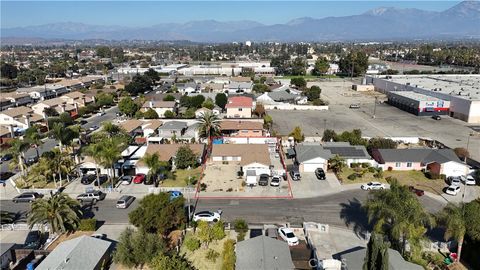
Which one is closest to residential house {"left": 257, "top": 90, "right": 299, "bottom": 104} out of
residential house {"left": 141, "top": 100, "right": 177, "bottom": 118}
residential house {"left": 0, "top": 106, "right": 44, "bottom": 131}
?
residential house {"left": 141, "top": 100, "right": 177, "bottom": 118}

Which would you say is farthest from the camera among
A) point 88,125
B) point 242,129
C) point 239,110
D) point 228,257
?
point 239,110

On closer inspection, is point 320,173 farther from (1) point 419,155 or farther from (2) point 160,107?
(2) point 160,107

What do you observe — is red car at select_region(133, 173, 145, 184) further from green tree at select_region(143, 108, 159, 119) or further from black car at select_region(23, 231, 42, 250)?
green tree at select_region(143, 108, 159, 119)

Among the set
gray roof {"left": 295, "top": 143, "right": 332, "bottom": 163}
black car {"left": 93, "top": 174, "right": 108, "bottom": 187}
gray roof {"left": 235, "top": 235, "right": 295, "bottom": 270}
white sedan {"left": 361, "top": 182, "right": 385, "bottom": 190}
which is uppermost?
gray roof {"left": 295, "top": 143, "right": 332, "bottom": 163}

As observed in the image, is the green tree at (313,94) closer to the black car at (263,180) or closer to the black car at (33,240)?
the black car at (263,180)

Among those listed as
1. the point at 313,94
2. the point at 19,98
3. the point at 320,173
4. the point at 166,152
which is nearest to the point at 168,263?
the point at 320,173

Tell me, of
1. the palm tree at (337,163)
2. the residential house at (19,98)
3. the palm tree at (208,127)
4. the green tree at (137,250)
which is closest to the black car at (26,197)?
the green tree at (137,250)

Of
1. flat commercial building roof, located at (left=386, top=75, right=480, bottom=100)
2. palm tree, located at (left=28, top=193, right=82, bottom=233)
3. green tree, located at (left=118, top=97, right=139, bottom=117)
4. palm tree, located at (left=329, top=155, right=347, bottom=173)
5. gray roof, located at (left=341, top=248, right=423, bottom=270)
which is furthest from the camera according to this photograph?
flat commercial building roof, located at (left=386, top=75, right=480, bottom=100)

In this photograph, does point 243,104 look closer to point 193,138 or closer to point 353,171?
point 193,138
